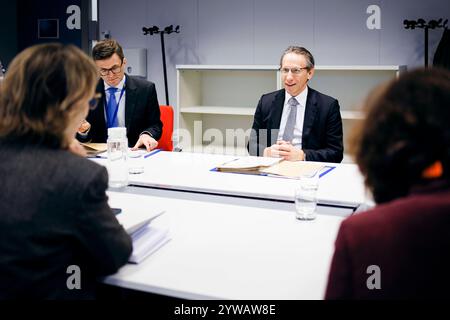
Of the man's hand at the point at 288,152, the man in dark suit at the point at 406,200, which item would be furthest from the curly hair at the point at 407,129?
the man's hand at the point at 288,152

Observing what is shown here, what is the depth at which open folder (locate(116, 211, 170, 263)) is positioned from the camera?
1.38 m

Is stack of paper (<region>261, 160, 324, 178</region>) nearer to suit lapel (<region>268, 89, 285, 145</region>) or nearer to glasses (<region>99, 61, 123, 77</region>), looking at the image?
suit lapel (<region>268, 89, 285, 145</region>)

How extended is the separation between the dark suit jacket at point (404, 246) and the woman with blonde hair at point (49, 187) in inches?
23.4

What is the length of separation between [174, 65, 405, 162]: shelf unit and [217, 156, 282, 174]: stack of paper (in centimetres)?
206

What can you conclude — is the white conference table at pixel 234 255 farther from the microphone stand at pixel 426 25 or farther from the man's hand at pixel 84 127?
the microphone stand at pixel 426 25

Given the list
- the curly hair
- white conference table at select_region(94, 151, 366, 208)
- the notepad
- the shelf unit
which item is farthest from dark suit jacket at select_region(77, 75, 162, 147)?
A: the curly hair

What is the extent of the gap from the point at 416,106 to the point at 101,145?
8.35 ft

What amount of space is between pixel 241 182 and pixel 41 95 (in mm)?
1259

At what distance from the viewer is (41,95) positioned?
3.84 ft

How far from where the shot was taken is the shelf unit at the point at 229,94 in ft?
15.7

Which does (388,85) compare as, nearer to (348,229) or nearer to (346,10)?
(348,229)

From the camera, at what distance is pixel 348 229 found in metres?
0.89

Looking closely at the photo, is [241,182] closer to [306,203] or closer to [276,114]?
[306,203]
